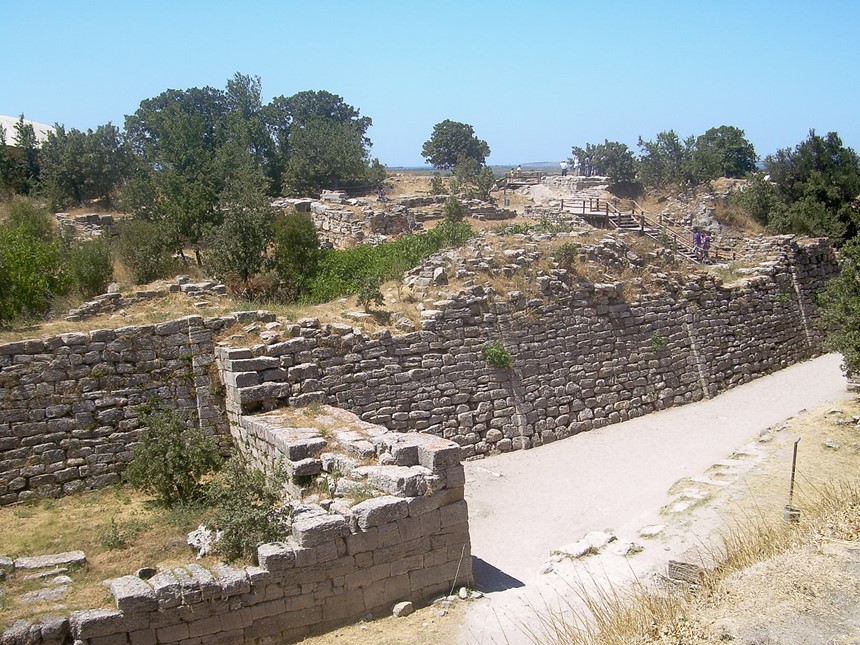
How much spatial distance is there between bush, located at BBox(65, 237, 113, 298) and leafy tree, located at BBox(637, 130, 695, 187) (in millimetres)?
30557

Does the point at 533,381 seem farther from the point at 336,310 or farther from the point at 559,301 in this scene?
the point at 336,310

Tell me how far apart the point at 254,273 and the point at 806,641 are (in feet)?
47.3

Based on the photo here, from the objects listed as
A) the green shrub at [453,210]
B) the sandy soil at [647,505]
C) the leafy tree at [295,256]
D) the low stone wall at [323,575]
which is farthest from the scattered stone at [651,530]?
the green shrub at [453,210]

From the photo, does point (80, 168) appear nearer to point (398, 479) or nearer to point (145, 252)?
point (145, 252)

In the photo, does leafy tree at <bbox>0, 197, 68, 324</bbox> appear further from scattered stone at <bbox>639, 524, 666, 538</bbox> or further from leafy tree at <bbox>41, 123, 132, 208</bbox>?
leafy tree at <bbox>41, 123, 132, 208</bbox>

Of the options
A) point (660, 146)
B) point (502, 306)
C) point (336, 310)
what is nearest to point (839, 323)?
point (502, 306)

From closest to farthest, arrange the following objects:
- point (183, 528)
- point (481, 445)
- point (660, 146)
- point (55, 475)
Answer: point (183, 528), point (55, 475), point (481, 445), point (660, 146)

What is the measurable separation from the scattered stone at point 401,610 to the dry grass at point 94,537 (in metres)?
2.27

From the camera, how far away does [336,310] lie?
14.3m

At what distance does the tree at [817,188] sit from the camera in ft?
86.5

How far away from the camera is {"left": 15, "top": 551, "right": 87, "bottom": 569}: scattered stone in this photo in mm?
8273

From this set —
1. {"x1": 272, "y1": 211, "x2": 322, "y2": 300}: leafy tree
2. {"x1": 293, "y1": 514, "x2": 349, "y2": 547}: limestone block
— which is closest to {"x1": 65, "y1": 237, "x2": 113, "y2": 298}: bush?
{"x1": 272, "y1": 211, "x2": 322, "y2": 300}: leafy tree

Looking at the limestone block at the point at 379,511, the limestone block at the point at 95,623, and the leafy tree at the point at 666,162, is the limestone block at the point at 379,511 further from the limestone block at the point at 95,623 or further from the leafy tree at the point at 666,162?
the leafy tree at the point at 666,162

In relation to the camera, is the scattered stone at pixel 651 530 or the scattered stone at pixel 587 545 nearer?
the scattered stone at pixel 587 545
